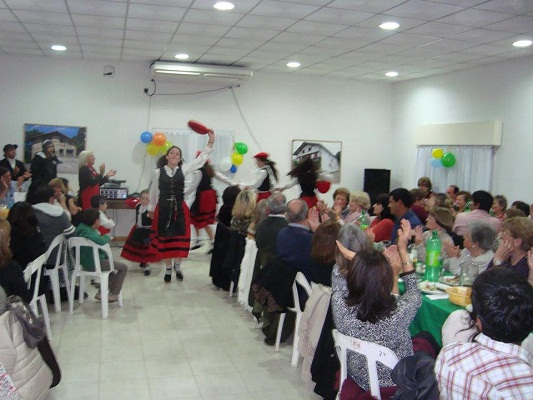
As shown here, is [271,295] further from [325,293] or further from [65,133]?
[65,133]

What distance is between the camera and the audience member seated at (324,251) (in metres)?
3.60

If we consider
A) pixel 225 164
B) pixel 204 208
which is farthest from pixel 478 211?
pixel 225 164

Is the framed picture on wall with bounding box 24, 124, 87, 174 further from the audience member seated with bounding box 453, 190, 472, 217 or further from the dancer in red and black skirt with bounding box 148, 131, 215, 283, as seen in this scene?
the audience member seated with bounding box 453, 190, 472, 217

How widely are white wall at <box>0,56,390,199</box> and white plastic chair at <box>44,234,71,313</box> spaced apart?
4.03 metres

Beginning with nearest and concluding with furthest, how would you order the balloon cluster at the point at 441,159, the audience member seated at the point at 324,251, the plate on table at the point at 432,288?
the plate on table at the point at 432,288 → the audience member seated at the point at 324,251 → the balloon cluster at the point at 441,159

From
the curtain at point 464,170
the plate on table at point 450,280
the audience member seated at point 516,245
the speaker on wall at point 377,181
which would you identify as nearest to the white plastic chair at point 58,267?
the plate on table at point 450,280

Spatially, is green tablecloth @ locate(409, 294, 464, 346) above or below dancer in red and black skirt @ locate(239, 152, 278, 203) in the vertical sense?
below

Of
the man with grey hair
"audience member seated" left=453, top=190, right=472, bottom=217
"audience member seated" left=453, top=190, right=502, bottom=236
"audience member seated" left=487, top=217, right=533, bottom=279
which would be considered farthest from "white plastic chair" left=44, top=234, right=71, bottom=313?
A: "audience member seated" left=453, top=190, right=472, bottom=217

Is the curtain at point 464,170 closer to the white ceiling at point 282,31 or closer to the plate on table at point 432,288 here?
the white ceiling at point 282,31

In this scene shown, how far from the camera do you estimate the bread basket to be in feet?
10.1

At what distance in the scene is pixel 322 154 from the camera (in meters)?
10.1

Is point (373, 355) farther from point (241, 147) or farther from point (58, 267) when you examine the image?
point (241, 147)

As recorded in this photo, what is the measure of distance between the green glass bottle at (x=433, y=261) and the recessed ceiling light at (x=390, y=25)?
2706 mm

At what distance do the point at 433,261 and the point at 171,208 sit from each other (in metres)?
3.35
